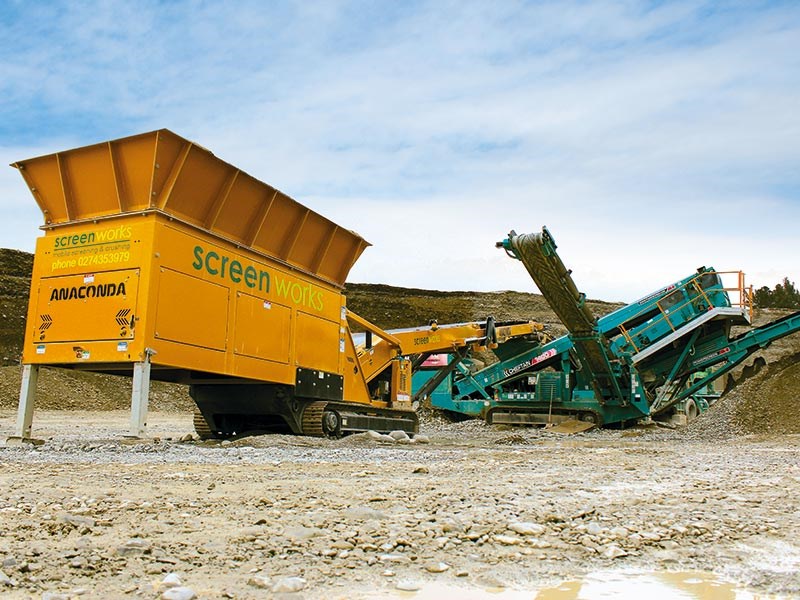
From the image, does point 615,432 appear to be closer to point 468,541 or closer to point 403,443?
point 403,443

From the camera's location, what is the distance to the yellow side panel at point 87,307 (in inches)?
322

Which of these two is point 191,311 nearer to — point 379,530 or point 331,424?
point 331,424

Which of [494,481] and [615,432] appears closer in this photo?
[494,481]

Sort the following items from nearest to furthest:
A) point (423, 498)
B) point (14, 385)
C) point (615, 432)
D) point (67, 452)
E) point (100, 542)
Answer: point (100, 542) < point (423, 498) < point (67, 452) < point (615, 432) < point (14, 385)

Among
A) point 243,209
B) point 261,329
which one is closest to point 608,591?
point 261,329

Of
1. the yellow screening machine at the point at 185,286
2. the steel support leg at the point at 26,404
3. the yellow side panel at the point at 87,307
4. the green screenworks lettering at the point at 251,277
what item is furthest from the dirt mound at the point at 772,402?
the steel support leg at the point at 26,404

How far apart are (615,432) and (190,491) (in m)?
11.7

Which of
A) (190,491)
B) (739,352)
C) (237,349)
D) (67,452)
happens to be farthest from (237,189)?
(739,352)

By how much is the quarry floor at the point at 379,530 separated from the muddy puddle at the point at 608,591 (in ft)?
0.05

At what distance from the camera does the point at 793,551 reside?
334 centimetres

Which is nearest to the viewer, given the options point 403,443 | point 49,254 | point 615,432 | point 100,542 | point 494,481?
point 100,542

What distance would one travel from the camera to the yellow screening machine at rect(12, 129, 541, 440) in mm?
8289

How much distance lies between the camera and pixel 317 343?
10828mm

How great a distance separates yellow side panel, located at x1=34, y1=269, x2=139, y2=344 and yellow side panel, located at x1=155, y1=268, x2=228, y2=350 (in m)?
0.32
